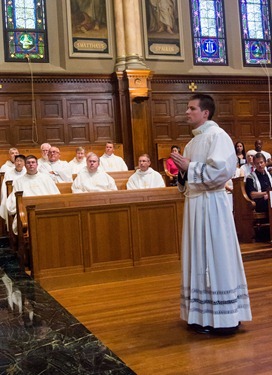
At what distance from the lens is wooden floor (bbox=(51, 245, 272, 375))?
9.86 feet

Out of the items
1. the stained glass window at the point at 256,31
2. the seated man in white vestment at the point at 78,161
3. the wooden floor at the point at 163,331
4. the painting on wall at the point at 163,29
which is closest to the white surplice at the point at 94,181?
the seated man in white vestment at the point at 78,161

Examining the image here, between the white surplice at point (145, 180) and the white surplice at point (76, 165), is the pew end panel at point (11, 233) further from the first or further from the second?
the white surplice at point (76, 165)

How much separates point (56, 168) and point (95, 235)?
3790 millimetres

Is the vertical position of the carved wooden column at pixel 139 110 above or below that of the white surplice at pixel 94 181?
above

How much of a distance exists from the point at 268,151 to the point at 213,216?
30.6 ft

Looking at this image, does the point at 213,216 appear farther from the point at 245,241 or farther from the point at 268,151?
the point at 268,151

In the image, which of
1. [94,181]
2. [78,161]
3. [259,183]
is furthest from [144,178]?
[78,161]

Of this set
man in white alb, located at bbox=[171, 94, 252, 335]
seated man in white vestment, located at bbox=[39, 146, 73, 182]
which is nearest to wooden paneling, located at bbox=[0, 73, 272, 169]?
seated man in white vestment, located at bbox=[39, 146, 73, 182]

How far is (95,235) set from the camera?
5.93 meters

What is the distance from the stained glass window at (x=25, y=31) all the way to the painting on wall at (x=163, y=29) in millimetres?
2534

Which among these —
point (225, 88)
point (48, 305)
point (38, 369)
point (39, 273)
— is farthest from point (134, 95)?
point (38, 369)

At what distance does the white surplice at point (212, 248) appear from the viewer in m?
3.55

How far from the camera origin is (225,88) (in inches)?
507

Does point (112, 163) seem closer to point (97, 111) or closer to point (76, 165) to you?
point (76, 165)
